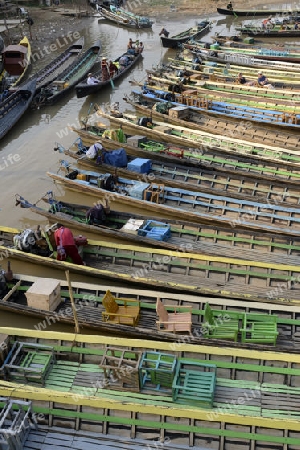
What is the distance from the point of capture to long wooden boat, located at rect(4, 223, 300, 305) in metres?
10.8

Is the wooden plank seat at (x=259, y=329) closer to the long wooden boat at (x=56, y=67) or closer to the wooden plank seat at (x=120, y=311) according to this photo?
the wooden plank seat at (x=120, y=311)

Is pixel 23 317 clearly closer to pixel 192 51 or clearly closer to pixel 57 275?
pixel 57 275

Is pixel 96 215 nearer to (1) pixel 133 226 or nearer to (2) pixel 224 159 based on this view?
(1) pixel 133 226

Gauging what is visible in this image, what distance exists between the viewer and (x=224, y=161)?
16219 mm

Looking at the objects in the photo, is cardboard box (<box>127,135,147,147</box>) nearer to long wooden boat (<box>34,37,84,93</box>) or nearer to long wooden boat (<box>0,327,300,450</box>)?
long wooden boat (<box>0,327,300,450</box>)

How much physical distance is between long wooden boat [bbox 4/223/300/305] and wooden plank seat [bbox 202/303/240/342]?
34.1 inches

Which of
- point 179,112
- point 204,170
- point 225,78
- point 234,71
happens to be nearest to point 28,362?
point 204,170

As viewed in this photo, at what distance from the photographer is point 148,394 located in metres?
7.99

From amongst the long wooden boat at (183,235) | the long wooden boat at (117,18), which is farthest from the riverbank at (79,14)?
the long wooden boat at (183,235)

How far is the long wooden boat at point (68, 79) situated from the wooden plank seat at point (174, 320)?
57.5 ft

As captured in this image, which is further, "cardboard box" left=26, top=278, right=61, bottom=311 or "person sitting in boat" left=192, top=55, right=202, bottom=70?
"person sitting in boat" left=192, top=55, right=202, bottom=70

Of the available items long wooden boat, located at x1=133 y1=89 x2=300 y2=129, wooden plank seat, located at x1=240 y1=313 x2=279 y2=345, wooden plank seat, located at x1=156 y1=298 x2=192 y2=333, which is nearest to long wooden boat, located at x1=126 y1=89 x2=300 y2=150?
long wooden boat, located at x1=133 y1=89 x2=300 y2=129

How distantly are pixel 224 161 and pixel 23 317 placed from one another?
890 centimetres

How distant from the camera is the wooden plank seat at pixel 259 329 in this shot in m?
9.11
